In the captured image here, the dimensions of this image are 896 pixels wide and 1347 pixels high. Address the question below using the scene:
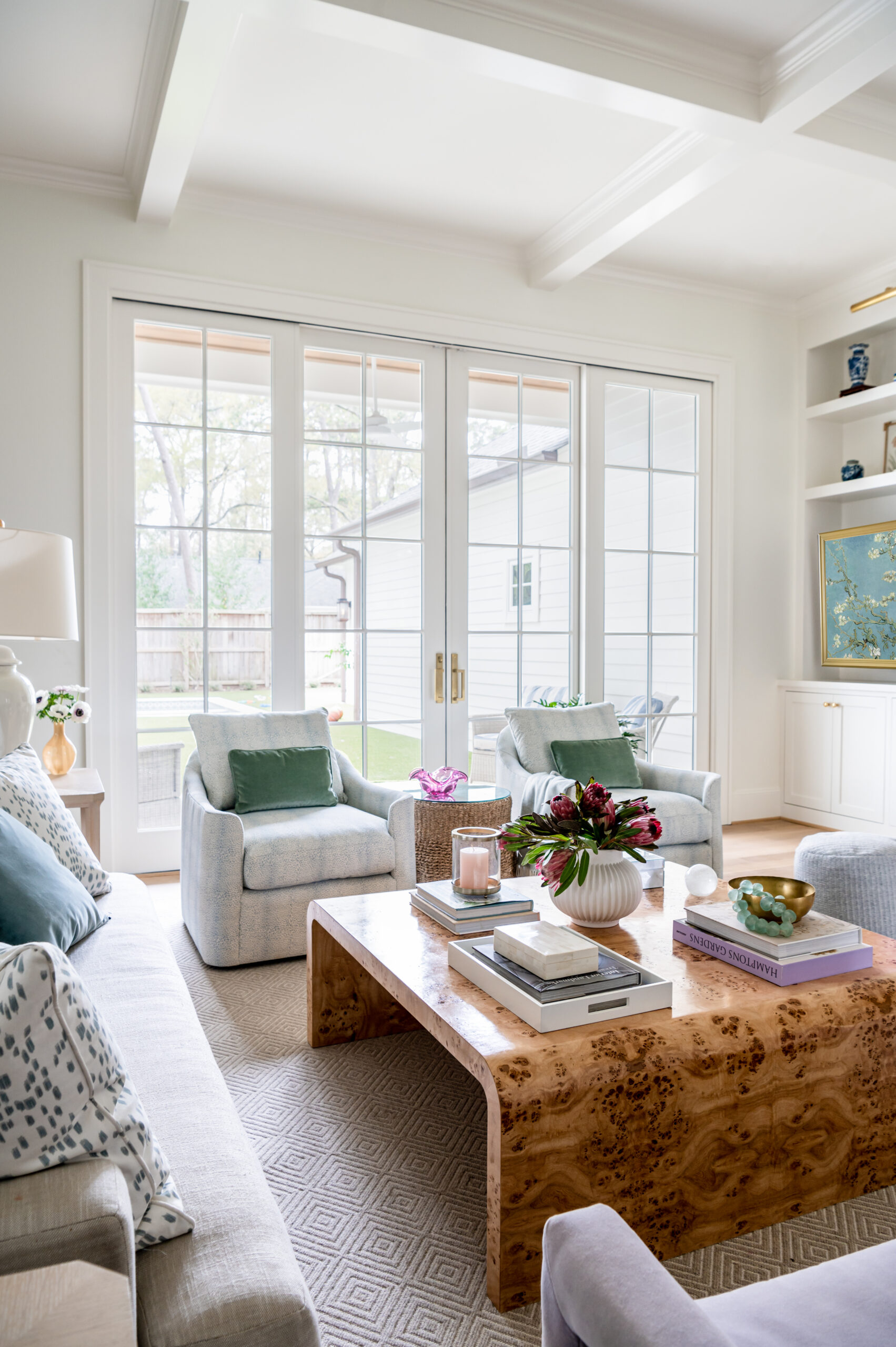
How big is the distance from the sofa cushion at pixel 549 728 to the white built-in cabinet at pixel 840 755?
161 cm

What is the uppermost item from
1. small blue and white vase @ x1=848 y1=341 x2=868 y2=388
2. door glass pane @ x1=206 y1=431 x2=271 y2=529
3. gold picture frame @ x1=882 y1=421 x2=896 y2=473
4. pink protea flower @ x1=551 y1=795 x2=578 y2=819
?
small blue and white vase @ x1=848 y1=341 x2=868 y2=388

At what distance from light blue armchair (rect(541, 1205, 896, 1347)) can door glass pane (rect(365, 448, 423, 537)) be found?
3717 mm

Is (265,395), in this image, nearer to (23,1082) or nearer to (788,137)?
(788,137)

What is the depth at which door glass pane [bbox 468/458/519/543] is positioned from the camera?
4582mm

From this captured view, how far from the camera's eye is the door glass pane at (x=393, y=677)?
4.38m

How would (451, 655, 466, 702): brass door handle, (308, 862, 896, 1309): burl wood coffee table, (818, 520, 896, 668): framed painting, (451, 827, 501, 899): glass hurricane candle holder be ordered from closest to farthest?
(308, 862, 896, 1309): burl wood coffee table, (451, 827, 501, 899): glass hurricane candle holder, (451, 655, 466, 702): brass door handle, (818, 520, 896, 668): framed painting

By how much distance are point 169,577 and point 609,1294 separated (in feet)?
11.8

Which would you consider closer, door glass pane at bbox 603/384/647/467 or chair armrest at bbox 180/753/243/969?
chair armrest at bbox 180/753/243/969

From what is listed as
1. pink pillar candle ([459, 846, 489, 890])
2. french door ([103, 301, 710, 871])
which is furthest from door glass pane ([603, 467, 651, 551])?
pink pillar candle ([459, 846, 489, 890])

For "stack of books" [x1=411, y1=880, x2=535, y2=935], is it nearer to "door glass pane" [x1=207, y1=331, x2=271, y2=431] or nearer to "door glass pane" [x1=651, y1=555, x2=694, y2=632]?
"door glass pane" [x1=207, y1=331, x2=271, y2=431]

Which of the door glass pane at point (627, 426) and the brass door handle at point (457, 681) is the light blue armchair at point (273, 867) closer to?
the brass door handle at point (457, 681)

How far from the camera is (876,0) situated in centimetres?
265

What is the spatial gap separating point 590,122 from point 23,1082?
3.59 meters

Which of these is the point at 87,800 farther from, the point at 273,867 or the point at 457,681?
the point at 457,681
